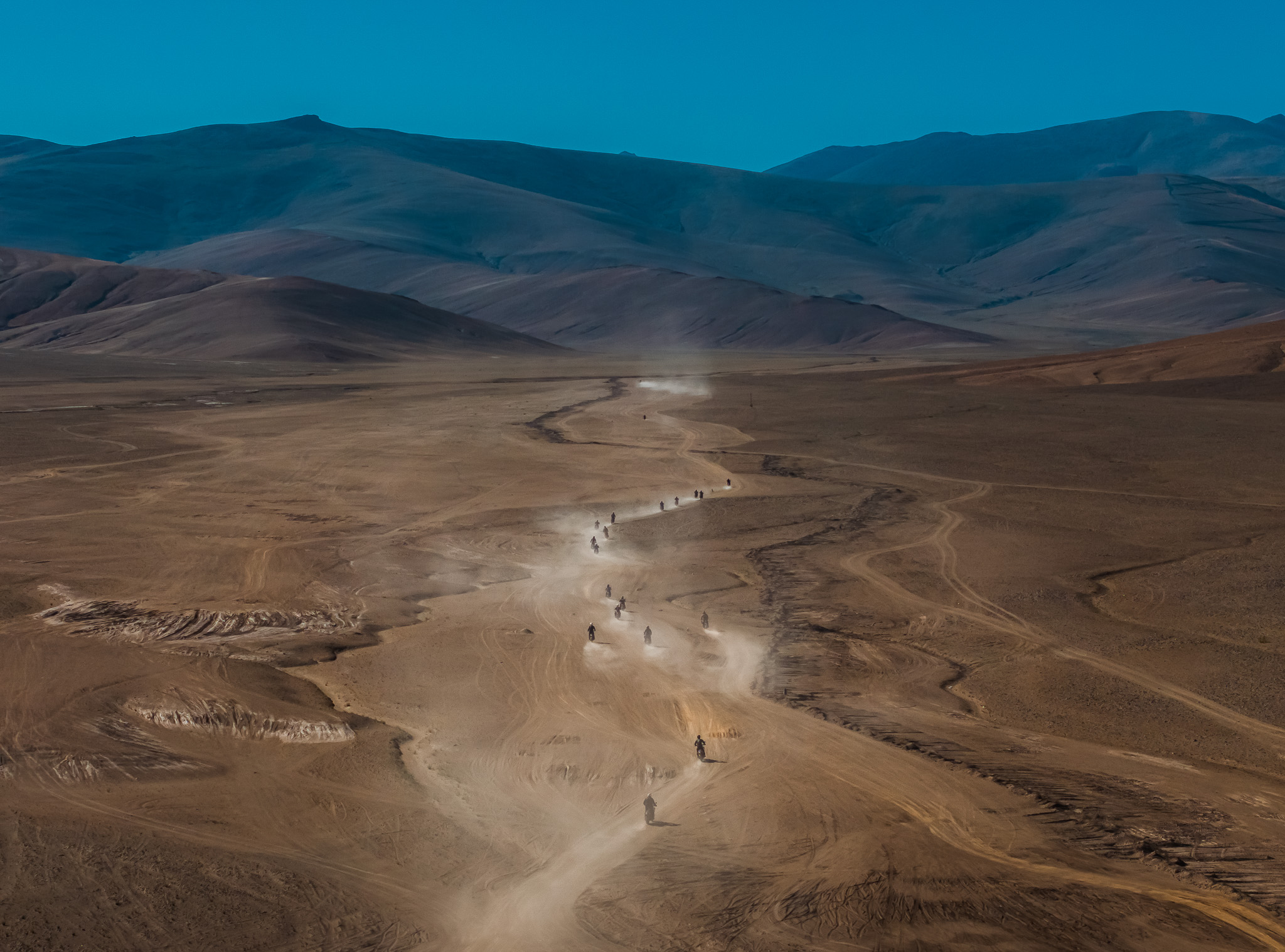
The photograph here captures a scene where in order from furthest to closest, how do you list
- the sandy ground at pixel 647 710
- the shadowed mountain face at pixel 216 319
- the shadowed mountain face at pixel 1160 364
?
the shadowed mountain face at pixel 216 319 → the shadowed mountain face at pixel 1160 364 → the sandy ground at pixel 647 710

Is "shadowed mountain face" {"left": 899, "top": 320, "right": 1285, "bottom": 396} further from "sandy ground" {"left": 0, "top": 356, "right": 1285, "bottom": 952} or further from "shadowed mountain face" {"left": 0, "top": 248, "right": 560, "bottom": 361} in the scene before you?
"shadowed mountain face" {"left": 0, "top": 248, "right": 560, "bottom": 361}

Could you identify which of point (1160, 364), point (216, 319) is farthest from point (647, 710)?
point (216, 319)

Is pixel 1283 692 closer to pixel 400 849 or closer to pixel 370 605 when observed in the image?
pixel 400 849

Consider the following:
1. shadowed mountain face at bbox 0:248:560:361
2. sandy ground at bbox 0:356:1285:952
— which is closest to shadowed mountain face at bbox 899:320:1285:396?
sandy ground at bbox 0:356:1285:952

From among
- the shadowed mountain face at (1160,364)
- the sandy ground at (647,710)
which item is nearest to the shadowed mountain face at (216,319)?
the shadowed mountain face at (1160,364)

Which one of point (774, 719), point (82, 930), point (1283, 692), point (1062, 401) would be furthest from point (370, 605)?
point (1062, 401)

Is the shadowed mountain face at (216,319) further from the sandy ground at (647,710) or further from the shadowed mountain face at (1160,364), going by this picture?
the sandy ground at (647,710)

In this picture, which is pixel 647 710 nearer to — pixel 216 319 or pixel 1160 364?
pixel 1160 364
